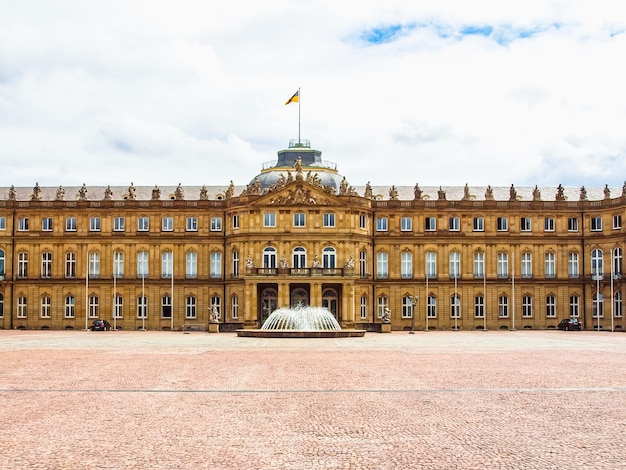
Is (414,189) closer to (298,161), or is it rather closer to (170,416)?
(298,161)

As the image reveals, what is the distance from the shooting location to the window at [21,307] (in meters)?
92.0

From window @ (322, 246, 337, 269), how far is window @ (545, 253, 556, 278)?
888 inches

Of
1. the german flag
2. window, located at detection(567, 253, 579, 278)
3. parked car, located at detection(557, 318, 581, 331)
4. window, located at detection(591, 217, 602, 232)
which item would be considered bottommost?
parked car, located at detection(557, 318, 581, 331)

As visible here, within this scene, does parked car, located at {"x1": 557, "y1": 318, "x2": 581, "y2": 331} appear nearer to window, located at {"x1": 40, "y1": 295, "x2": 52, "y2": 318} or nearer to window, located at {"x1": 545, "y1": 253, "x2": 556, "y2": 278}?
window, located at {"x1": 545, "y1": 253, "x2": 556, "y2": 278}

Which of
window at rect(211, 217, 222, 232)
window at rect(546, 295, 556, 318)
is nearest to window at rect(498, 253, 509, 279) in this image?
window at rect(546, 295, 556, 318)

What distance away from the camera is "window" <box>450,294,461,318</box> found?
3588 inches

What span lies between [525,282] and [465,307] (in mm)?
6716

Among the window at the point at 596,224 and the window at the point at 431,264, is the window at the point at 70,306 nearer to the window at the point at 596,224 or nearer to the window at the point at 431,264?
the window at the point at 431,264

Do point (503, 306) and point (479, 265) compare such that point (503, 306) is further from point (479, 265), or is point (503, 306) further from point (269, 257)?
point (269, 257)

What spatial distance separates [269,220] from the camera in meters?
87.5

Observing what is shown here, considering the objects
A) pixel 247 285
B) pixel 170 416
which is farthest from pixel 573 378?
pixel 247 285

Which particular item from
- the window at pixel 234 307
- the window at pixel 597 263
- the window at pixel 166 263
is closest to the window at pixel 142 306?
the window at pixel 166 263

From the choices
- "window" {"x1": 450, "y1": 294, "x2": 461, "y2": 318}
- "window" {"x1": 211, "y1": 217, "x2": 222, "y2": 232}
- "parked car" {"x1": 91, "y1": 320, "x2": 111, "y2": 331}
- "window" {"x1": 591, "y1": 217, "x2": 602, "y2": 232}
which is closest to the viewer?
"parked car" {"x1": 91, "y1": 320, "x2": 111, "y2": 331}

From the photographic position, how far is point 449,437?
20.0 meters
